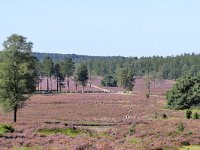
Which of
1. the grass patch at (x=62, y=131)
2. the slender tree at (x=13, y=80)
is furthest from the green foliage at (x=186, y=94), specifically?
the grass patch at (x=62, y=131)

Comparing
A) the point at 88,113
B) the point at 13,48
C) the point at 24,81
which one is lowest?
the point at 88,113

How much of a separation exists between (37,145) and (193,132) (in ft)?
50.9

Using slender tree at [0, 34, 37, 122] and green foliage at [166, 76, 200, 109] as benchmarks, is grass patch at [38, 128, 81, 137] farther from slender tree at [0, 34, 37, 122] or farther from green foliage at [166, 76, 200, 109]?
green foliage at [166, 76, 200, 109]

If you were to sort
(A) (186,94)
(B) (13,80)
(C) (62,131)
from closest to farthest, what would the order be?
(C) (62,131), (B) (13,80), (A) (186,94)

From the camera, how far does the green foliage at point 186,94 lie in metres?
83.1

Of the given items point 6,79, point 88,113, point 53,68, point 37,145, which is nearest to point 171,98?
point 88,113

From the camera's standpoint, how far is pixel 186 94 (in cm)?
8362

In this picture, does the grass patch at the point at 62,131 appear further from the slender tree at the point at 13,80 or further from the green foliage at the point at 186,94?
the green foliage at the point at 186,94

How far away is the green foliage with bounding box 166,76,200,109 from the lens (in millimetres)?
83062

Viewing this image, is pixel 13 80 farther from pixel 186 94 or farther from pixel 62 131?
pixel 186 94

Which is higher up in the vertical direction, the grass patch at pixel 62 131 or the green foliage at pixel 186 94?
the green foliage at pixel 186 94

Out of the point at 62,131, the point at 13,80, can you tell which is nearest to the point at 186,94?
the point at 13,80

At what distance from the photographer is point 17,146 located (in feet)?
99.6

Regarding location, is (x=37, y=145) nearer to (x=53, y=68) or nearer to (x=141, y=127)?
(x=141, y=127)
